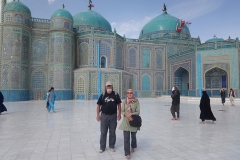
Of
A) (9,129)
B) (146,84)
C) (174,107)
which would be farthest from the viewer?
(146,84)

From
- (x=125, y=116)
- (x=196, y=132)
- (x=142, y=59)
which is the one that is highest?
(x=142, y=59)

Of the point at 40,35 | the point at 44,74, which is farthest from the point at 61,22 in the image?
the point at 44,74

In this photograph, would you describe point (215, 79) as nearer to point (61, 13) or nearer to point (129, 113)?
point (61, 13)

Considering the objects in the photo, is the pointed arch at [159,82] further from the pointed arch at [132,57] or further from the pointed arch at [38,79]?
the pointed arch at [38,79]

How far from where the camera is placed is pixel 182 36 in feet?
104

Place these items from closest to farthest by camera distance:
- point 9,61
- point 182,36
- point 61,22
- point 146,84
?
1. point 9,61
2. point 61,22
3. point 146,84
4. point 182,36

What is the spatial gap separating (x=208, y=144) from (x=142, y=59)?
23727 millimetres

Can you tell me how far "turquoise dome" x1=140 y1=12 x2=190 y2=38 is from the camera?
31672 mm

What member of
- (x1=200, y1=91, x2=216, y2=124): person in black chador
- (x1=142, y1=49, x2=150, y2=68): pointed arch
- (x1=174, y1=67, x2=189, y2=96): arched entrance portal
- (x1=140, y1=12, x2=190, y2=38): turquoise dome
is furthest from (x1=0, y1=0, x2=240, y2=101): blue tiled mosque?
(x1=200, y1=91, x2=216, y2=124): person in black chador

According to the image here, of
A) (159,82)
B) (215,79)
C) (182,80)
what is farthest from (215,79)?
(159,82)

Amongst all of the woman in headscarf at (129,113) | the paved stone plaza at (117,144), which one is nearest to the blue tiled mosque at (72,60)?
the paved stone plaza at (117,144)

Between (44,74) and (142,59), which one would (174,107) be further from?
(142,59)

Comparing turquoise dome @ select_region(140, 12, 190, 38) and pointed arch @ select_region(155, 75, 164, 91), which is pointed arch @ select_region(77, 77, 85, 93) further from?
turquoise dome @ select_region(140, 12, 190, 38)

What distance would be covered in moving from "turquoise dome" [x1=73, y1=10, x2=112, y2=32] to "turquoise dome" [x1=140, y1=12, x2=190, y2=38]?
7870 mm
